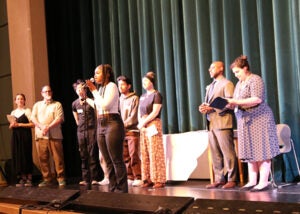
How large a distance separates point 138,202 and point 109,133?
1.15 meters

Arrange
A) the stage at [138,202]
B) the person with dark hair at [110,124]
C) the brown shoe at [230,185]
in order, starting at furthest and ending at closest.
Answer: the brown shoe at [230,185] < the person with dark hair at [110,124] < the stage at [138,202]

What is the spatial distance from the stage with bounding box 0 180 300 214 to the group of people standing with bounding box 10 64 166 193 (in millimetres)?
700

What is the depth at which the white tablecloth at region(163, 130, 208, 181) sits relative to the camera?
5.07 m

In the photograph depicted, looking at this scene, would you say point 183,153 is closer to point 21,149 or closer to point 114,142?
point 114,142

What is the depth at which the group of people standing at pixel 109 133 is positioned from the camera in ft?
11.8

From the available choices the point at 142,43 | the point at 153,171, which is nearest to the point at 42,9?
the point at 142,43

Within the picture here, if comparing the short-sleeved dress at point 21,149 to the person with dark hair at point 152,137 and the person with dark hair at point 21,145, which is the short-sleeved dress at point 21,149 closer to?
the person with dark hair at point 21,145

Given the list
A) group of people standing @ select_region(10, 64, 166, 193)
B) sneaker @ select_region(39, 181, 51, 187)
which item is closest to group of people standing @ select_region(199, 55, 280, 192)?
group of people standing @ select_region(10, 64, 166, 193)

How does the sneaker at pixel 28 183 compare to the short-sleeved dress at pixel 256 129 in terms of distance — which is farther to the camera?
the sneaker at pixel 28 183

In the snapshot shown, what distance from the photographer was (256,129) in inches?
154

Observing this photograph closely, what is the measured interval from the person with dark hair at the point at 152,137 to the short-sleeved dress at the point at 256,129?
1.00 m

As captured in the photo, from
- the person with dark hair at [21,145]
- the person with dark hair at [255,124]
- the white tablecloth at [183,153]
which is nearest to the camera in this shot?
the person with dark hair at [255,124]

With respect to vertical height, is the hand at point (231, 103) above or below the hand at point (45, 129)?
above

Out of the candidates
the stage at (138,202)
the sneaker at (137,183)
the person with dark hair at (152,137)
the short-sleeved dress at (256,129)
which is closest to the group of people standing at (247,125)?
the short-sleeved dress at (256,129)
